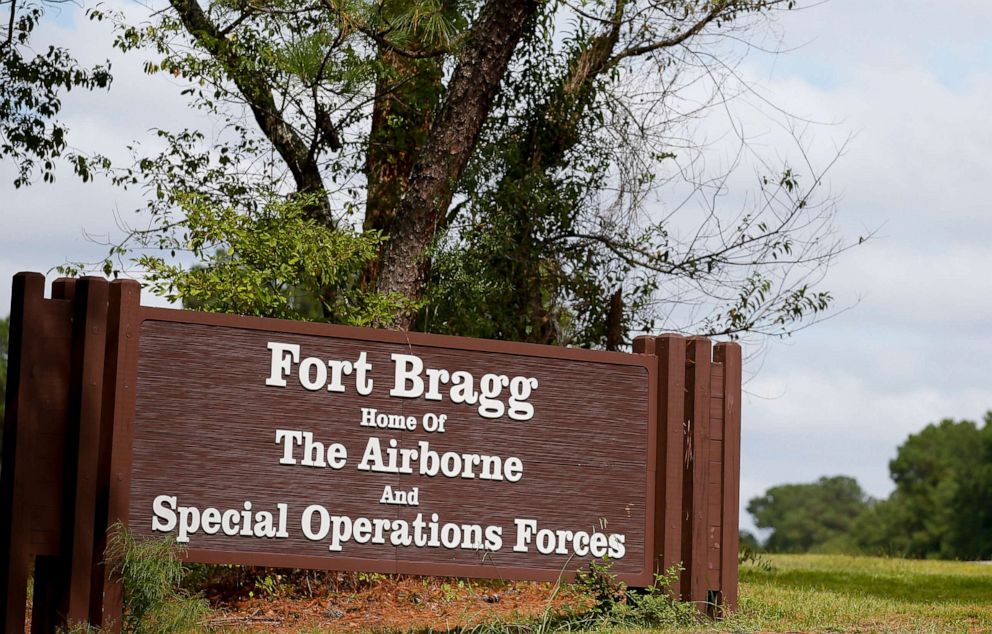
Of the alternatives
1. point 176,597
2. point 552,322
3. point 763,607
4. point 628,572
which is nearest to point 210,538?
point 176,597

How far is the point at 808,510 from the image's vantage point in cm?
11262

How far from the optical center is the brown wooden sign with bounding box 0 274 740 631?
7.52 meters

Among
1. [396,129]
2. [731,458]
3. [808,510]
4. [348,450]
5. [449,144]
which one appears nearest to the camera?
[348,450]

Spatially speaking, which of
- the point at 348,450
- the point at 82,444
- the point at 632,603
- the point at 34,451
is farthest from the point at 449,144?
the point at 34,451

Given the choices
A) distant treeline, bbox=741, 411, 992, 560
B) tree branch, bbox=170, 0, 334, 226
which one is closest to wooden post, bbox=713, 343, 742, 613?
tree branch, bbox=170, 0, 334, 226

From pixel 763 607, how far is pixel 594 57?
678cm

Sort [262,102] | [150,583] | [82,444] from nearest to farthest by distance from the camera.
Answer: [150,583] → [82,444] → [262,102]

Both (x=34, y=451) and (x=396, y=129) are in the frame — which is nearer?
(x=34, y=451)

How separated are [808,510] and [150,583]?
11092 centimetres

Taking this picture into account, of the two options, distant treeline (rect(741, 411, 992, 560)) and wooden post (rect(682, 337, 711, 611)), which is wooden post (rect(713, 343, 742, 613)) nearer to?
wooden post (rect(682, 337, 711, 611))

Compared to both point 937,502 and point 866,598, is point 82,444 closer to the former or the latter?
point 866,598

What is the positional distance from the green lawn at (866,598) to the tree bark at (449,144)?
4473 millimetres

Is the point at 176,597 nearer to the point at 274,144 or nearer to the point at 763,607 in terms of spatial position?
the point at 763,607

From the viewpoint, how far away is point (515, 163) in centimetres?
1331
